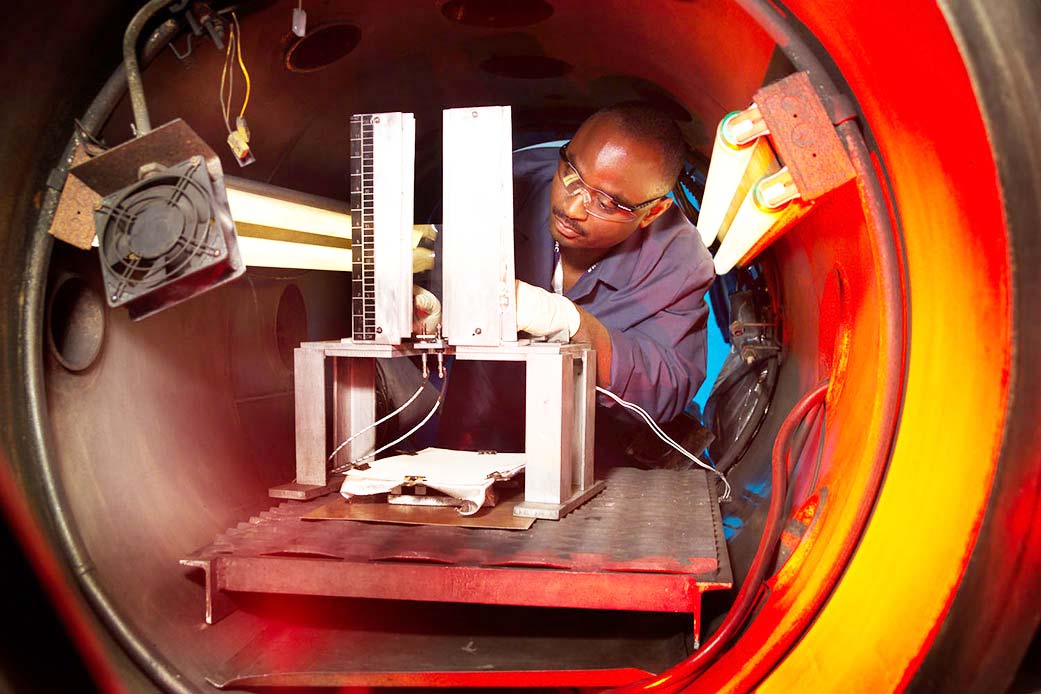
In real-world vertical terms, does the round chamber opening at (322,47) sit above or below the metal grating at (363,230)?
above

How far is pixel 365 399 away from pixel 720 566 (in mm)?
1111

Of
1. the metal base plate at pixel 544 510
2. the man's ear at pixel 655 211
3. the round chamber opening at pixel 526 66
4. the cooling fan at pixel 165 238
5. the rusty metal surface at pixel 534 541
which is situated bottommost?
the rusty metal surface at pixel 534 541

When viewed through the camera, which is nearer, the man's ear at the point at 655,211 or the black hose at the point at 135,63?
the black hose at the point at 135,63

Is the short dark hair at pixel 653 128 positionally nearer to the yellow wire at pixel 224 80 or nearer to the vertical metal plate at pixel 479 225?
the vertical metal plate at pixel 479 225

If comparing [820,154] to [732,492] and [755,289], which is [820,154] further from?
[755,289]

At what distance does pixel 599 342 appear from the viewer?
2.76m

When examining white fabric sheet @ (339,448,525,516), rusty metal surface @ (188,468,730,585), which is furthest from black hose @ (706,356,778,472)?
white fabric sheet @ (339,448,525,516)

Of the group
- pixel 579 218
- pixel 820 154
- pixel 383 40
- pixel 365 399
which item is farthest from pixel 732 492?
pixel 383 40

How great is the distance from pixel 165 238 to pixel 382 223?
0.61m

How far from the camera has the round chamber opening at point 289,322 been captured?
2740mm

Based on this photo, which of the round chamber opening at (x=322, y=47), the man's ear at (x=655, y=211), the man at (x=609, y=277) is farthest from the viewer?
the man's ear at (x=655, y=211)

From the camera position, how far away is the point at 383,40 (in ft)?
7.90

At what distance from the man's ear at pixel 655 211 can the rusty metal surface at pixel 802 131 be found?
65.1 inches

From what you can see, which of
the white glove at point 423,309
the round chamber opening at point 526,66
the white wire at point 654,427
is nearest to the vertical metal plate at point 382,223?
the white glove at point 423,309
